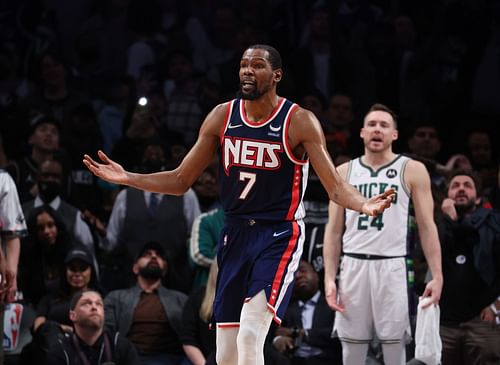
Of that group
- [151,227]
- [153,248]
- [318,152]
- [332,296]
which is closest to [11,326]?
[153,248]

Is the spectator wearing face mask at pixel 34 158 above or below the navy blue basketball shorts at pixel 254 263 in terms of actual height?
above

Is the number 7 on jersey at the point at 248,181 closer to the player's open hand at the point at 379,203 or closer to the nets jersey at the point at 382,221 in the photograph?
the player's open hand at the point at 379,203

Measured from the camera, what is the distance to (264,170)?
660cm

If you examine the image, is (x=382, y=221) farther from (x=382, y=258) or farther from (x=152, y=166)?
(x=152, y=166)

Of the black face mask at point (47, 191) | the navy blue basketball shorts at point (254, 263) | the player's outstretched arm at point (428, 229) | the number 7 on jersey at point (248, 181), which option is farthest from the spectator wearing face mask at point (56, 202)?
the number 7 on jersey at point (248, 181)

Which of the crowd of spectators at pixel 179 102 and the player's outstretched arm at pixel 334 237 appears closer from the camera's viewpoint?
the player's outstretched arm at pixel 334 237

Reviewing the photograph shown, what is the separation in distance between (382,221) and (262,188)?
6.18ft

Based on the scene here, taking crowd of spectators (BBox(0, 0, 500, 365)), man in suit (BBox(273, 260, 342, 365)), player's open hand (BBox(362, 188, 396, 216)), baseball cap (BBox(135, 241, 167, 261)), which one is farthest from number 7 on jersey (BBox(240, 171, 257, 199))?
baseball cap (BBox(135, 241, 167, 261))

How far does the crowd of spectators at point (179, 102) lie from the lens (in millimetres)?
10164

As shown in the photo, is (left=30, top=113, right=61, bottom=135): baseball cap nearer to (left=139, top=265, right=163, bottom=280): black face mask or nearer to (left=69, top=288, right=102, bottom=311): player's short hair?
(left=139, top=265, right=163, bottom=280): black face mask

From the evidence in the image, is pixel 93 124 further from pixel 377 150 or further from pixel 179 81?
pixel 377 150

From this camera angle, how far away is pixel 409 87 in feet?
41.5

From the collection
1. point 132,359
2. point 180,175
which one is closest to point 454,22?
point 132,359

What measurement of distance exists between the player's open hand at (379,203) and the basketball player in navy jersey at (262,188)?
0.17 meters
